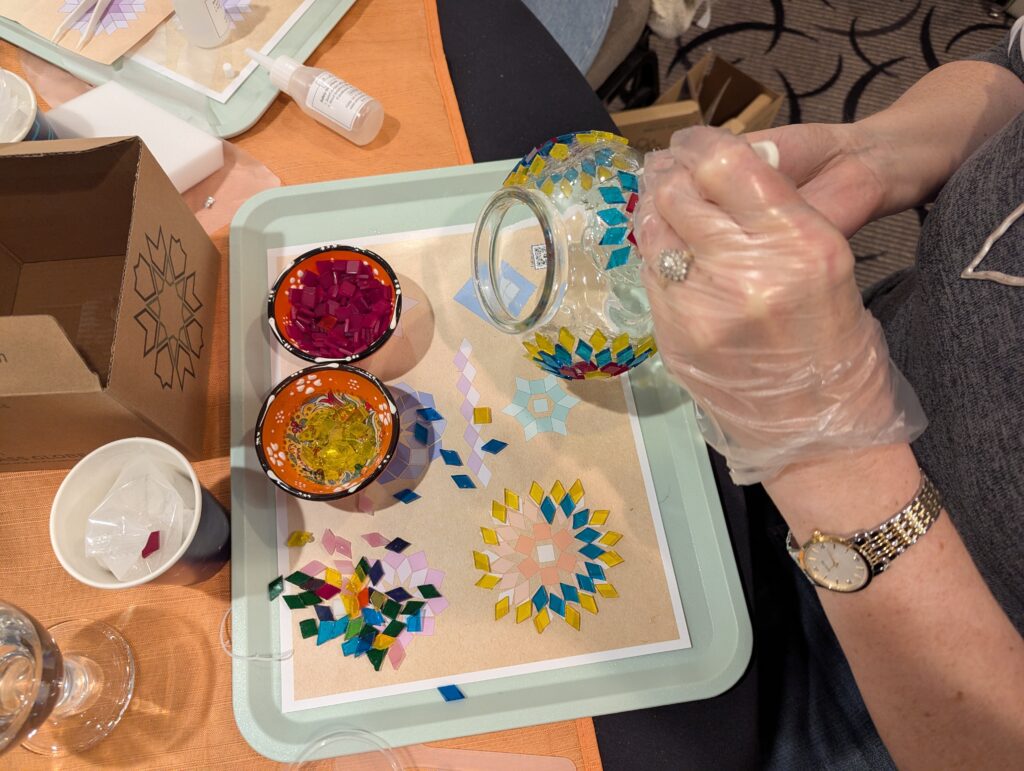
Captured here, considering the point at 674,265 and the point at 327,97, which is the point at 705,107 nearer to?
the point at 327,97

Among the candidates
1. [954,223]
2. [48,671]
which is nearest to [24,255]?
[48,671]

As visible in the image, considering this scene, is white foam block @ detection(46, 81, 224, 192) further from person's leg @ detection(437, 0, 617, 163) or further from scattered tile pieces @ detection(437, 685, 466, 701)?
scattered tile pieces @ detection(437, 685, 466, 701)

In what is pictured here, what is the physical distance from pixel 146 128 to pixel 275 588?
A: 23.9 inches

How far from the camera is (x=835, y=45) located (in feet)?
6.38

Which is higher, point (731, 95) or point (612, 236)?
point (612, 236)

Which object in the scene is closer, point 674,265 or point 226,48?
point 674,265

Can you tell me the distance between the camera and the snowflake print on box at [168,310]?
0.70 m

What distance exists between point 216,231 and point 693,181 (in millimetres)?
625

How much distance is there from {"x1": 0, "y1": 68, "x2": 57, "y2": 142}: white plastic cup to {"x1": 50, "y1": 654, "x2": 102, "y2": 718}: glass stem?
59 cm

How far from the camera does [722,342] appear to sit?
23.8 inches

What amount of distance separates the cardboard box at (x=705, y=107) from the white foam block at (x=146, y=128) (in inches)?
34.0

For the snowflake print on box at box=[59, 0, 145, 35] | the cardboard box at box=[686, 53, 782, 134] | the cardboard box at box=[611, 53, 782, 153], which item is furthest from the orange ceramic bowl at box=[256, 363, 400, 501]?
the cardboard box at box=[686, 53, 782, 134]

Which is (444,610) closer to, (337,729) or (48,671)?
(337,729)

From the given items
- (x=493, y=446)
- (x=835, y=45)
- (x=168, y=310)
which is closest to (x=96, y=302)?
(x=168, y=310)
